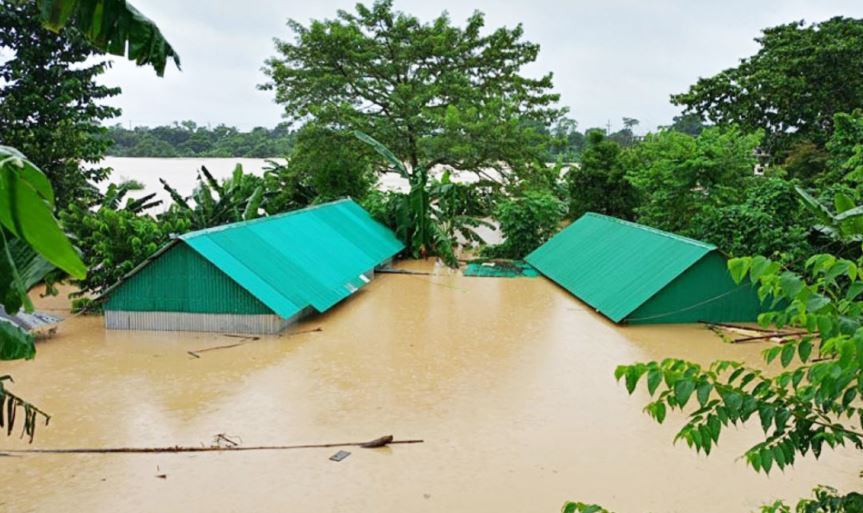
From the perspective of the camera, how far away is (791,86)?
1747cm

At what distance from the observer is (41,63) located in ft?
43.4

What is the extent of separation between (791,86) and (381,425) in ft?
55.2

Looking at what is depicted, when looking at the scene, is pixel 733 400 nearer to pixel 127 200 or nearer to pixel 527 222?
pixel 127 200

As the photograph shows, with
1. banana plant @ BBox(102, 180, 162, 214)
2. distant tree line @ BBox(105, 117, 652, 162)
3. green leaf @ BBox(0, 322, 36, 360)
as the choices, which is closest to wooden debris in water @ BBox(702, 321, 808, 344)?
green leaf @ BBox(0, 322, 36, 360)

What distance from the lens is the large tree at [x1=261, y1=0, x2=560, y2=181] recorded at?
1767 cm

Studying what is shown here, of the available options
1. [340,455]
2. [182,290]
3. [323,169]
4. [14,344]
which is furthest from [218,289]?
[323,169]

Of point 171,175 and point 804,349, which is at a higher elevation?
point 171,175

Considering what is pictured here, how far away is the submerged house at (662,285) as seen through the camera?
1009 cm

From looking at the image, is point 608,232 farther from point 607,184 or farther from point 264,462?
point 264,462

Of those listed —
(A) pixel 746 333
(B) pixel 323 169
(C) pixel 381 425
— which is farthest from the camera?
(B) pixel 323 169

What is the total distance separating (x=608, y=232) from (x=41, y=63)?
41.1 feet

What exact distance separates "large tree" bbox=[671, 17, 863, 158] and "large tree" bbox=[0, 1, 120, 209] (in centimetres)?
1673

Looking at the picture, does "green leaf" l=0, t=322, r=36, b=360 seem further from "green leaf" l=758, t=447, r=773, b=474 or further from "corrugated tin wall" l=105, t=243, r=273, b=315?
"corrugated tin wall" l=105, t=243, r=273, b=315

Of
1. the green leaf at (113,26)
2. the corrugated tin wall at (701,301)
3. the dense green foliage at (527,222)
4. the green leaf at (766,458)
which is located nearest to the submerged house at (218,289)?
the corrugated tin wall at (701,301)
